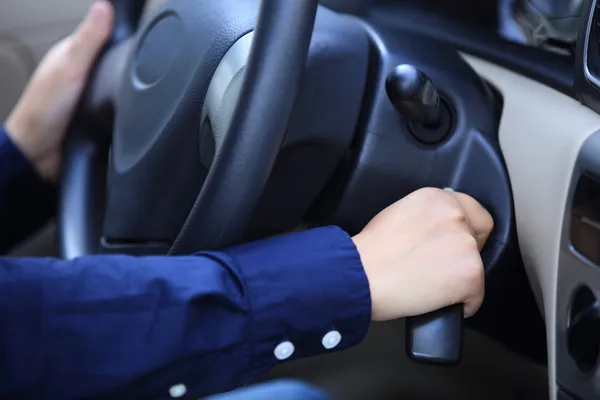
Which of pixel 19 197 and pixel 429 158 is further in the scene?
pixel 19 197

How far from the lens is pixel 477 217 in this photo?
57cm

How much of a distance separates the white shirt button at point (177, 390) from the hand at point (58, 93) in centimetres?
44

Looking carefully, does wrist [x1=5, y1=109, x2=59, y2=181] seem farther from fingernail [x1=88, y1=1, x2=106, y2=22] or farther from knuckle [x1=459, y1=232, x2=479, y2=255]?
Answer: knuckle [x1=459, y1=232, x2=479, y2=255]

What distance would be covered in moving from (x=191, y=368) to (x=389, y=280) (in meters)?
0.14

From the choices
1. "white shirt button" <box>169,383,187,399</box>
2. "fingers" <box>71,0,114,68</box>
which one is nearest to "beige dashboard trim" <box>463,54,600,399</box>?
"white shirt button" <box>169,383,187,399</box>

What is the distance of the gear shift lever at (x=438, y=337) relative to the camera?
0.51m

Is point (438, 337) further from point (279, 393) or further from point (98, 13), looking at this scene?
point (98, 13)

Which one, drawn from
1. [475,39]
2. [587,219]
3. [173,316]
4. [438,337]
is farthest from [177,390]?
[475,39]

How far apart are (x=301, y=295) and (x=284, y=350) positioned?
4 cm

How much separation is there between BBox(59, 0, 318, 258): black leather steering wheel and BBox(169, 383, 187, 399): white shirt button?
0.09 metres

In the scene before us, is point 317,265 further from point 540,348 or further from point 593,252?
point 540,348

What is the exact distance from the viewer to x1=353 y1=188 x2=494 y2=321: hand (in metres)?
0.51

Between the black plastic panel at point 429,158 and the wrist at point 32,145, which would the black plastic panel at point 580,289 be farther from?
the wrist at point 32,145

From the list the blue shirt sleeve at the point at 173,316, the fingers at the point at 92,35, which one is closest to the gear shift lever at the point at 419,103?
the blue shirt sleeve at the point at 173,316
